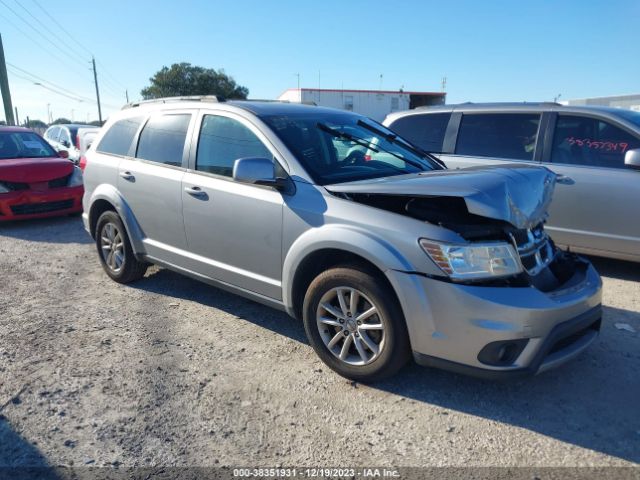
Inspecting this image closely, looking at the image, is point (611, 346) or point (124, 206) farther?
point (124, 206)

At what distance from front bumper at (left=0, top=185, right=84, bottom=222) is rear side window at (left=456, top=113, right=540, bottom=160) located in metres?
6.49

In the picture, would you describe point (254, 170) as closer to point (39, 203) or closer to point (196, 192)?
point (196, 192)

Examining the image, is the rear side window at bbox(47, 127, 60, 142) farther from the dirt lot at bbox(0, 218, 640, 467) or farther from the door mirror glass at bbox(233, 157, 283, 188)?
the door mirror glass at bbox(233, 157, 283, 188)

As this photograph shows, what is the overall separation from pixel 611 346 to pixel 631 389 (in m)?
0.62

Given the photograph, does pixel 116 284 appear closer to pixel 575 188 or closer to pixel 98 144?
pixel 98 144

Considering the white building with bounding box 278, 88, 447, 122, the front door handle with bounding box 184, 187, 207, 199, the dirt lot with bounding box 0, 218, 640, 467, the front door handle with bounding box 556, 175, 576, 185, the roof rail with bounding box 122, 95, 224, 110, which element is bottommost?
the dirt lot with bounding box 0, 218, 640, 467

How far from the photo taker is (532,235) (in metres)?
3.35

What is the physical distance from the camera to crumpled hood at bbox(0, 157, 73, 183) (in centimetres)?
796

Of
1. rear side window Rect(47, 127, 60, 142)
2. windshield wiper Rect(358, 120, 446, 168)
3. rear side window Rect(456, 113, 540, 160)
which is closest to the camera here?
windshield wiper Rect(358, 120, 446, 168)

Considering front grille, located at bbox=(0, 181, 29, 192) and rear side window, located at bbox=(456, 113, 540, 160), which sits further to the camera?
front grille, located at bbox=(0, 181, 29, 192)

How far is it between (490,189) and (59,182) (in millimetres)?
7949

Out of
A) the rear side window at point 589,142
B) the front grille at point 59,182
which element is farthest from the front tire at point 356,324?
the front grille at point 59,182

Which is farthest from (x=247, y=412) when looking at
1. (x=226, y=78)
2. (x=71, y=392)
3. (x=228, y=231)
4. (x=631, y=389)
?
(x=226, y=78)

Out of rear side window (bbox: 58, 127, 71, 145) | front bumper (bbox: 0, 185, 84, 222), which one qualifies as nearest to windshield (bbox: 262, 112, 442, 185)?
front bumper (bbox: 0, 185, 84, 222)
